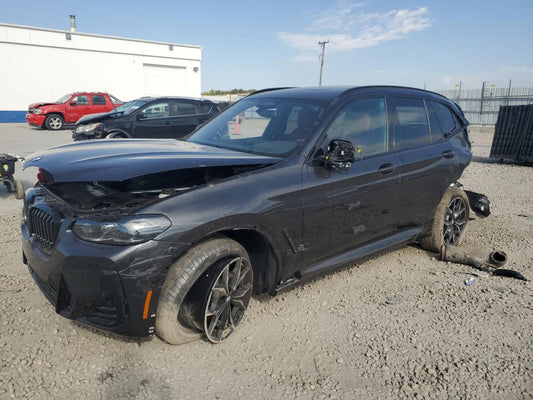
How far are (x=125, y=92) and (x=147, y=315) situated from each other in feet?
103

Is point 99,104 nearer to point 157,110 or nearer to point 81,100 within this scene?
point 81,100

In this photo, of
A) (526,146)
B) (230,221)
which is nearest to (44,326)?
(230,221)

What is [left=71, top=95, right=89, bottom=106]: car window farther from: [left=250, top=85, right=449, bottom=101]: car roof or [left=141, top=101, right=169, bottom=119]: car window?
[left=250, top=85, right=449, bottom=101]: car roof

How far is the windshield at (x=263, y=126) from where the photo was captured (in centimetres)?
341

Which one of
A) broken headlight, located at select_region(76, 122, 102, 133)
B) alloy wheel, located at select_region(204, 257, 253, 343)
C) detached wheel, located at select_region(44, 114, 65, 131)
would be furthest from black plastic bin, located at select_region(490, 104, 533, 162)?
detached wheel, located at select_region(44, 114, 65, 131)

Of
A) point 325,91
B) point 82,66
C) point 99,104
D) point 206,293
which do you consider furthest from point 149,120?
point 82,66

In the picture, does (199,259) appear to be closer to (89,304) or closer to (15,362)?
(89,304)

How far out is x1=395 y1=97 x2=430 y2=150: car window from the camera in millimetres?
4104

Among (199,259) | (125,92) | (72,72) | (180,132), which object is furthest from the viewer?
(125,92)

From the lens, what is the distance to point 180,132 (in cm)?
1208

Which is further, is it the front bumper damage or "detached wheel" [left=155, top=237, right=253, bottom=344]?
"detached wheel" [left=155, top=237, right=253, bottom=344]

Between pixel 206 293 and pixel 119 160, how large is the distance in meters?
1.02

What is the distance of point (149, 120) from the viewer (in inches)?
463

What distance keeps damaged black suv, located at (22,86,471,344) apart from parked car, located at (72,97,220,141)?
309 inches
